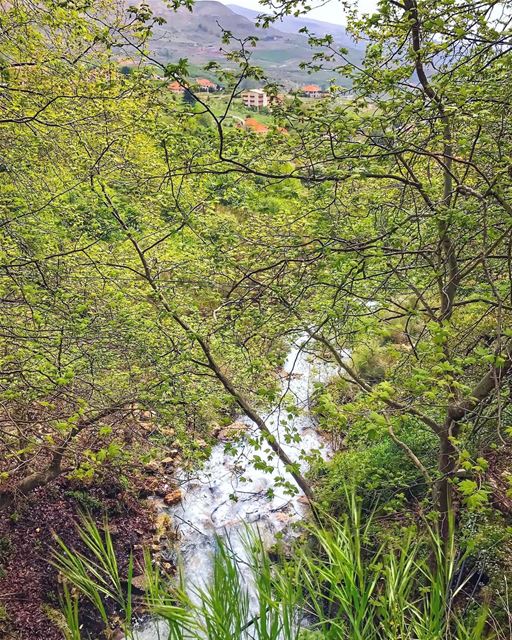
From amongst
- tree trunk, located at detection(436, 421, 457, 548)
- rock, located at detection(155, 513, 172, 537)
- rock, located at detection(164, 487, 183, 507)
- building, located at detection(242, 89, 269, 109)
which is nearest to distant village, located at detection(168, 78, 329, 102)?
building, located at detection(242, 89, 269, 109)

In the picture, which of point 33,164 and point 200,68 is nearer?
point 200,68

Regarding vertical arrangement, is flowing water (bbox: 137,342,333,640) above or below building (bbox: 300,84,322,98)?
below

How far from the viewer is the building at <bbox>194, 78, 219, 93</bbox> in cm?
316

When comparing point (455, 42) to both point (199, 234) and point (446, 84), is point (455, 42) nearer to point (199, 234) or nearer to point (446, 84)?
point (446, 84)

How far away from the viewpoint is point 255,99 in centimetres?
354

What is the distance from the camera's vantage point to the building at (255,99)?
10.6 ft

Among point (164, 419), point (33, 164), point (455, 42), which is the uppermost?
point (33, 164)

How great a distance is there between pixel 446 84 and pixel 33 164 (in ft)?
12.9

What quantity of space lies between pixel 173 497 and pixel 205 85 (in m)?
6.30

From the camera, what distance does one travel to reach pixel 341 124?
10.0 ft

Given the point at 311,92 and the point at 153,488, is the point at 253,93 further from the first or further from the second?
the point at 153,488

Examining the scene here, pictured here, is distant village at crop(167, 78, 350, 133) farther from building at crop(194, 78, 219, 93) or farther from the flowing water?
the flowing water

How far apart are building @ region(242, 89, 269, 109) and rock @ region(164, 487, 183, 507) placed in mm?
6099

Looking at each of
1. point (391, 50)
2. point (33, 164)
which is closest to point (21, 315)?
point (33, 164)
